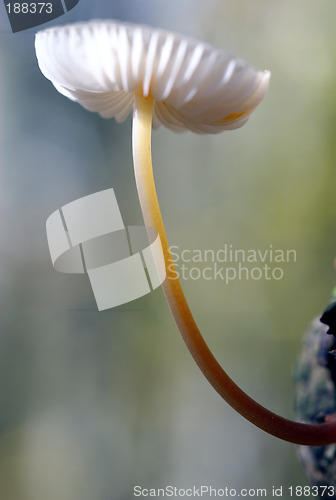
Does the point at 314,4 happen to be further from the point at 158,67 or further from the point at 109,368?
the point at 109,368

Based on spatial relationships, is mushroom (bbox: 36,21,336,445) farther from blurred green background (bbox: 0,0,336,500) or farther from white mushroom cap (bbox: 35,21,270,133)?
blurred green background (bbox: 0,0,336,500)

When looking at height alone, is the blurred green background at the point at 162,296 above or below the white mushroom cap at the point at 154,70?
below

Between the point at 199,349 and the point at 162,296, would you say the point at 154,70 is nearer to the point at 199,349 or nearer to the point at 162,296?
the point at 199,349

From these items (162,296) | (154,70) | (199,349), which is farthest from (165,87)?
(162,296)

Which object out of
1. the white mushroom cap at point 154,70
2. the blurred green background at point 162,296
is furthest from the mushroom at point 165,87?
the blurred green background at point 162,296

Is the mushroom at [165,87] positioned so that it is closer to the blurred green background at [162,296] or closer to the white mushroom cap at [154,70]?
the white mushroom cap at [154,70]

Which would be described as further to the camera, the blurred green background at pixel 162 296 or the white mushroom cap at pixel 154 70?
the blurred green background at pixel 162 296
